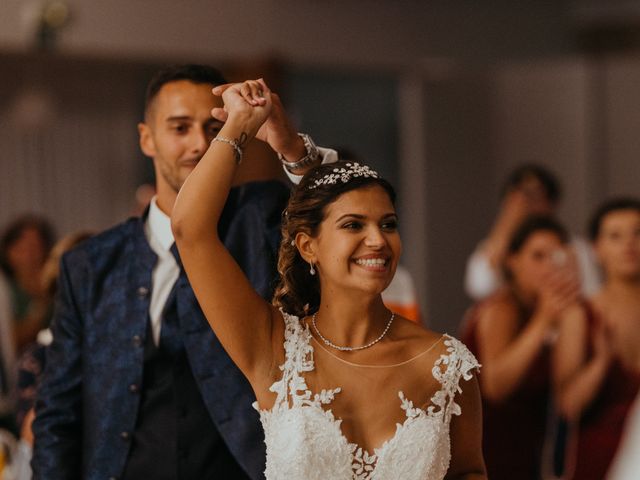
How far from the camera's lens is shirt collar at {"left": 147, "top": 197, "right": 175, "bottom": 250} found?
2.97 metres

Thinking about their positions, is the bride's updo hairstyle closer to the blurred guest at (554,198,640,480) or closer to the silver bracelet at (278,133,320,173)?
the silver bracelet at (278,133,320,173)

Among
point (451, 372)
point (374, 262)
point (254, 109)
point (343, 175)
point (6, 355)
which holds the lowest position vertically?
point (6, 355)

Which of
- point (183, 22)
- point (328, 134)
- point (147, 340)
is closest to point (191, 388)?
point (147, 340)

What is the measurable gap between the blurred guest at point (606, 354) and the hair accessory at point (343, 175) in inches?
99.2

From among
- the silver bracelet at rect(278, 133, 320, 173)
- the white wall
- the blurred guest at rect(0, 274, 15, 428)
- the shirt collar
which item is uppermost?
the white wall

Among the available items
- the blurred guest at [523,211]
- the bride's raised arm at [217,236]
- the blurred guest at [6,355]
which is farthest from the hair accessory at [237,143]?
the blurred guest at [523,211]

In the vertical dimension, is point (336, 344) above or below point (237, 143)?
below

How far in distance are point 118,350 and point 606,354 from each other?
2.59 meters

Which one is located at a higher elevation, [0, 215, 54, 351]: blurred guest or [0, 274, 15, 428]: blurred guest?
[0, 215, 54, 351]: blurred guest

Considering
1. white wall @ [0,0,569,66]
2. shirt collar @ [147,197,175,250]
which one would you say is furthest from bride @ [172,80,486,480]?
white wall @ [0,0,569,66]

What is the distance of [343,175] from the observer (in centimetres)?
250

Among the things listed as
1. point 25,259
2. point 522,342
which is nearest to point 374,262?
point 522,342

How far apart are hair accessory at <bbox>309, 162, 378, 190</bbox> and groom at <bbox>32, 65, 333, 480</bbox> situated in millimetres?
193

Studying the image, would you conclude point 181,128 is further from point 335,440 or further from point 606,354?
point 606,354
